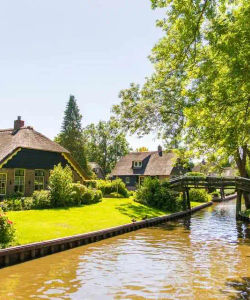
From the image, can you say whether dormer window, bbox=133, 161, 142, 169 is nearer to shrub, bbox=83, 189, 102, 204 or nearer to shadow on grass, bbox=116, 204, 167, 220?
shadow on grass, bbox=116, 204, 167, 220

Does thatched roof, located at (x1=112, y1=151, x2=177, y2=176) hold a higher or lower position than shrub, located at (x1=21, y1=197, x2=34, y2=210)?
higher

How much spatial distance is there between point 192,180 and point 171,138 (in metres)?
4.92

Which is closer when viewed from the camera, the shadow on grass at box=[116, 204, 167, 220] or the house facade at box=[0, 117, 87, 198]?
the shadow on grass at box=[116, 204, 167, 220]

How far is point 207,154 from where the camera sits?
29.5m

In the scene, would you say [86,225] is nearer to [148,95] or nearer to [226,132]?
[226,132]

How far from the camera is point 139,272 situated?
13.1m

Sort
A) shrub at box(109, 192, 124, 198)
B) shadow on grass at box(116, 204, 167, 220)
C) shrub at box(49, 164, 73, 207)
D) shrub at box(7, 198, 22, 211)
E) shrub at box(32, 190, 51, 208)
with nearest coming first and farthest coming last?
1. shrub at box(7, 198, 22, 211)
2. shrub at box(32, 190, 51, 208)
3. shrub at box(49, 164, 73, 207)
4. shadow on grass at box(116, 204, 167, 220)
5. shrub at box(109, 192, 124, 198)

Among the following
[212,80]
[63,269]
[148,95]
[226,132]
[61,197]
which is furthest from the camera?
[148,95]

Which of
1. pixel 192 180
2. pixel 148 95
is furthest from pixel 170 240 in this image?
pixel 148 95

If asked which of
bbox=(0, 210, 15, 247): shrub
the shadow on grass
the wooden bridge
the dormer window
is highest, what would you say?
the dormer window

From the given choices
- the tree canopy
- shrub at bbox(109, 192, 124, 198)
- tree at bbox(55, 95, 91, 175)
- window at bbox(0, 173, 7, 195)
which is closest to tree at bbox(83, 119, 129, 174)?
tree at bbox(55, 95, 91, 175)

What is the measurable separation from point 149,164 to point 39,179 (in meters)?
31.2

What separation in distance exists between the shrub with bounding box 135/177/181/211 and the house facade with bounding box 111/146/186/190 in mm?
22734

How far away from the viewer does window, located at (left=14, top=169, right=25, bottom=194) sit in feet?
94.9
